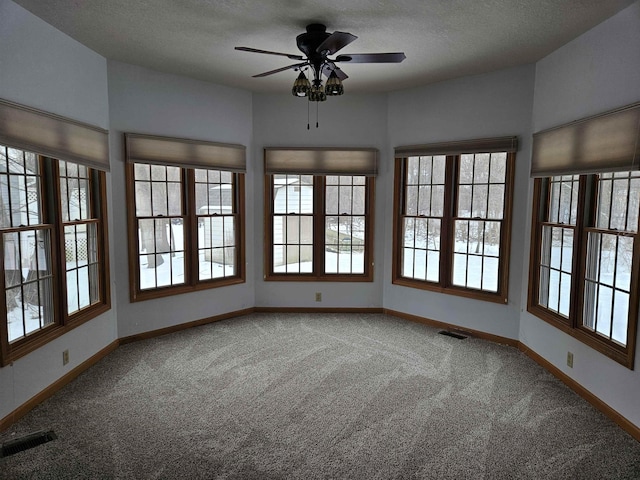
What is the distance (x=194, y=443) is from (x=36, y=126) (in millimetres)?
2710

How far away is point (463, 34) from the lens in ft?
12.4

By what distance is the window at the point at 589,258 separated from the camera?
10.9 ft

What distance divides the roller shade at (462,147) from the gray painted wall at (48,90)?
361cm

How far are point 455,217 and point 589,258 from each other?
178cm

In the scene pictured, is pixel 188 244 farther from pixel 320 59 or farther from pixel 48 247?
pixel 320 59

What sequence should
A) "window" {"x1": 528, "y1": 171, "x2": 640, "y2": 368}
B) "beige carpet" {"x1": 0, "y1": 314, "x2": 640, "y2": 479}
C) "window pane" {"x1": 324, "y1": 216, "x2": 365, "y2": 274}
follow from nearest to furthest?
1. "beige carpet" {"x1": 0, "y1": 314, "x2": 640, "y2": 479}
2. "window" {"x1": 528, "y1": 171, "x2": 640, "y2": 368}
3. "window pane" {"x1": 324, "y1": 216, "x2": 365, "y2": 274}

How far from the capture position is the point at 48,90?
3.65 metres

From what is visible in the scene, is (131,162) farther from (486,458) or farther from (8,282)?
(486,458)

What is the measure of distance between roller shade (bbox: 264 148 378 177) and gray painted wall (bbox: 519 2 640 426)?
221 cm

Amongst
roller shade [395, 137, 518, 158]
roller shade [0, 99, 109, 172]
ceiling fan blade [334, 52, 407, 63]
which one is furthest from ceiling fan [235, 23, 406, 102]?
roller shade [395, 137, 518, 158]

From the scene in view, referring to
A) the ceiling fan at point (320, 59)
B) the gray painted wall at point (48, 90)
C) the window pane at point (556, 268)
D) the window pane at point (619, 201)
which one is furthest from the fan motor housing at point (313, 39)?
the window pane at point (556, 268)

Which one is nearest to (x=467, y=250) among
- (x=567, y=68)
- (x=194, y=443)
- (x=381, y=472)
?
(x=567, y=68)

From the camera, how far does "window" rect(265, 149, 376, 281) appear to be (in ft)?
20.0

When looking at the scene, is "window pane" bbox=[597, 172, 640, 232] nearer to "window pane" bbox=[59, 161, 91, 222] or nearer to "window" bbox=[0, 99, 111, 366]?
"window" bbox=[0, 99, 111, 366]
